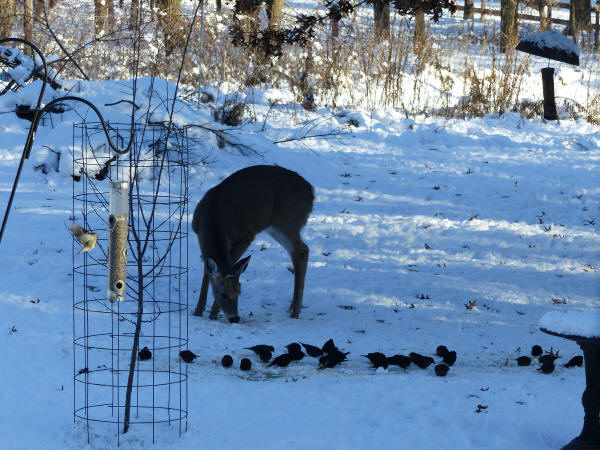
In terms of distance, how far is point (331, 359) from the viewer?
6488mm

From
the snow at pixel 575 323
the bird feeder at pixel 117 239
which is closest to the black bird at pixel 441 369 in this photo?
the snow at pixel 575 323

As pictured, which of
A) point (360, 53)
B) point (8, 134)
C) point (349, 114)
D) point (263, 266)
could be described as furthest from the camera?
point (360, 53)

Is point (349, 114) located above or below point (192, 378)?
above

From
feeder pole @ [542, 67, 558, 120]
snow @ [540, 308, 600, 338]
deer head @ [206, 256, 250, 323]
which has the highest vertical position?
feeder pole @ [542, 67, 558, 120]

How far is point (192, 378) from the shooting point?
20.1ft

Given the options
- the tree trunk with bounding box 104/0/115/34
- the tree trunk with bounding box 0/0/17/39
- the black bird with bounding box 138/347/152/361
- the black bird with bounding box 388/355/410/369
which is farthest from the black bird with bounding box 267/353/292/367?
the tree trunk with bounding box 104/0/115/34

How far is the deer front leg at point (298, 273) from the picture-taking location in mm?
8312

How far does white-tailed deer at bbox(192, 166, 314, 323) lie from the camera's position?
784 centimetres

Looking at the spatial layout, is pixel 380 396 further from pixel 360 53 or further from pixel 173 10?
pixel 173 10

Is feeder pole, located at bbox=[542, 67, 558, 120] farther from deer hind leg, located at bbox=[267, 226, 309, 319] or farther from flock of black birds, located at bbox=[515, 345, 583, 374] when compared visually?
flock of black birds, located at bbox=[515, 345, 583, 374]

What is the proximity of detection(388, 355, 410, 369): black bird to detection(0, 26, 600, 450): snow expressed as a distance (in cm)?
11

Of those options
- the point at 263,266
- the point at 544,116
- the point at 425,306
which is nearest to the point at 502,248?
the point at 425,306

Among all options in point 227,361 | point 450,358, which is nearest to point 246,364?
point 227,361

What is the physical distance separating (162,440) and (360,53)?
12534 millimetres
